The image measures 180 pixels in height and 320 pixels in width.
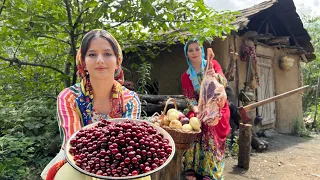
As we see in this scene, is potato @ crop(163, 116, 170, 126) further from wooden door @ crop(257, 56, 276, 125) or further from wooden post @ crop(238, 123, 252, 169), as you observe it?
wooden door @ crop(257, 56, 276, 125)

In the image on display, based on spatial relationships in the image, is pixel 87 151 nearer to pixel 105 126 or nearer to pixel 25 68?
pixel 105 126

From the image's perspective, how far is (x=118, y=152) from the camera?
4.38 ft

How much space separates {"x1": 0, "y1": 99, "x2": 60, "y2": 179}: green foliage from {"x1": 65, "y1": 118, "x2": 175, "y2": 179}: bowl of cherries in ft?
7.08

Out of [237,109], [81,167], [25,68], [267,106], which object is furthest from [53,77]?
[267,106]

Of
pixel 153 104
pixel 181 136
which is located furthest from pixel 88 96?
pixel 153 104

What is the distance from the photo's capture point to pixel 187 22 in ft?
12.3

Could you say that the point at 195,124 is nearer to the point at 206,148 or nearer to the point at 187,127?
the point at 187,127

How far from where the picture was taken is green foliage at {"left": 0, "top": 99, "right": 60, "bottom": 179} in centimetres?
325

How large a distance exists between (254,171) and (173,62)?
3.08 m

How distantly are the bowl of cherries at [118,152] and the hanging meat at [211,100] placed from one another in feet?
5.04

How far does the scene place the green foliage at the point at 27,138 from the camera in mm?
3250

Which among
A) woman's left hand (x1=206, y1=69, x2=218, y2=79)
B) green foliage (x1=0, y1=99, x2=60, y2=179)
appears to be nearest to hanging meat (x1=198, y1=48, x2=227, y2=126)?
woman's left hand (x1=206, y1=69, x2=218, y2=79)

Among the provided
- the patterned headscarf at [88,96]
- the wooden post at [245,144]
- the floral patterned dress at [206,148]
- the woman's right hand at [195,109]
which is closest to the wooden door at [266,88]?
the wooden post at [245,144]

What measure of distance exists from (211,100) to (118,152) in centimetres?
178
